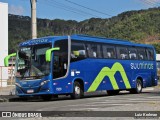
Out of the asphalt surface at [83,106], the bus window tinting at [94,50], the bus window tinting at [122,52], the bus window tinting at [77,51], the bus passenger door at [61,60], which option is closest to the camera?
the asphalt surface at [83,106]

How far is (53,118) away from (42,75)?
10063mm

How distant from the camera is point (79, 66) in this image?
26016 mm

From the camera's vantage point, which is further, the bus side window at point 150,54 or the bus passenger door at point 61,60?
the bus side window at point 150,54

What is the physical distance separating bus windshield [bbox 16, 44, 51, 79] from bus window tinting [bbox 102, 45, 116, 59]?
217 inches

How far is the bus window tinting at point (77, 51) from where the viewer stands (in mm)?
25442

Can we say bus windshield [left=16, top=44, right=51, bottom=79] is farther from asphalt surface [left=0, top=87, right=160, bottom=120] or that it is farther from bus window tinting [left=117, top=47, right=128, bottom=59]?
bus window tinting [left=117, top=47, right=128, bottom=59]

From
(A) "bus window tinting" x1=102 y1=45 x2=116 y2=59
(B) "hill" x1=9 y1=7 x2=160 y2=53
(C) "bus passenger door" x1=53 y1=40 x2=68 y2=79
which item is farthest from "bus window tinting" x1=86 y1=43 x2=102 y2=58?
(B) "hill" x1=9 y1=7 x2=160 y2=53

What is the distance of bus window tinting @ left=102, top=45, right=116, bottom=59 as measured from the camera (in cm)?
2881

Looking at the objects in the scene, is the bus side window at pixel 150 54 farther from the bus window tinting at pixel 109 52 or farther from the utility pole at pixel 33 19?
the utility pole at pixel 33 19

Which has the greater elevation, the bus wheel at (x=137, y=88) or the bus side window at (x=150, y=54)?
the bus side window at (x=150, y=54)

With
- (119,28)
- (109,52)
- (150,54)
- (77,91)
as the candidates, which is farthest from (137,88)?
(119,28)

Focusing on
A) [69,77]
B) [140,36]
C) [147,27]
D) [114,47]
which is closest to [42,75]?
[69,77]

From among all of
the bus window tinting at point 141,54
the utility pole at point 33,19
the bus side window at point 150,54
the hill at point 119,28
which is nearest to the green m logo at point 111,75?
the bus window tinting at point 141,54

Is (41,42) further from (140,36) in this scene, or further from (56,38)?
(140,36)
